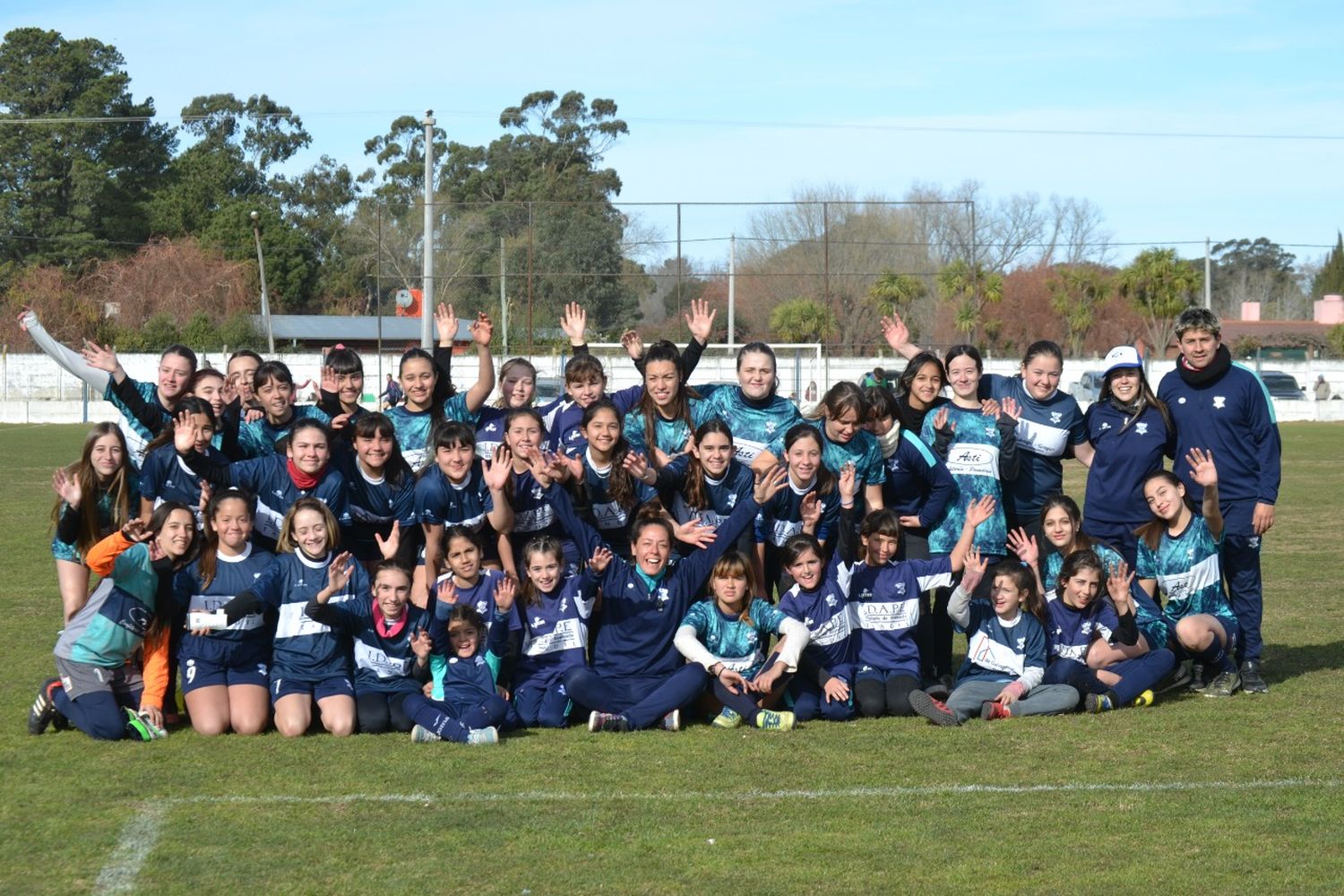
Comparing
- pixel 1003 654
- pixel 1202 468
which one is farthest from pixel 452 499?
pixel 1202 468

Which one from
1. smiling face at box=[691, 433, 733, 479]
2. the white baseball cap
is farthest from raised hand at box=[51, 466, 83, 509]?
the white baseball cap

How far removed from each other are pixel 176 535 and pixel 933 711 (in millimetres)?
3428

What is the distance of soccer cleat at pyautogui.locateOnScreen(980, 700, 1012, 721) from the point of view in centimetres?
620

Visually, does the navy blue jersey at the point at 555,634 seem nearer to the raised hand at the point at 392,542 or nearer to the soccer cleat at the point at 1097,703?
the raised hand at the point at 392,542

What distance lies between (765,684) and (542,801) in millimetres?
1489

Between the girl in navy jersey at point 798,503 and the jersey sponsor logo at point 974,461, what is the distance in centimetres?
68

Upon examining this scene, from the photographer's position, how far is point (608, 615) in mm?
6355

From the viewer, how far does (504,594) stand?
6125 mm

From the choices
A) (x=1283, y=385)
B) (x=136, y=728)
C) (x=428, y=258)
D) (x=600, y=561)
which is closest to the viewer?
(x=136, y=728)

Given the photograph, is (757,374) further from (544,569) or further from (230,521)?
(230,521)

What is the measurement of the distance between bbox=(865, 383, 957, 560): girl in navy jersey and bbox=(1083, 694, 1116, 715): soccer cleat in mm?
1065

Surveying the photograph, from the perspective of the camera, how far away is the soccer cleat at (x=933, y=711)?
6.08m

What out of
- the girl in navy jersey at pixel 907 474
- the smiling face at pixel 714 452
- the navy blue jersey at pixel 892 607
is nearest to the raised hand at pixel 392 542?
the smiling face at pixel 714 452

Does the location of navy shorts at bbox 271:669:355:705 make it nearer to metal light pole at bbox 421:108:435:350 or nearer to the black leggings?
the black leggings
